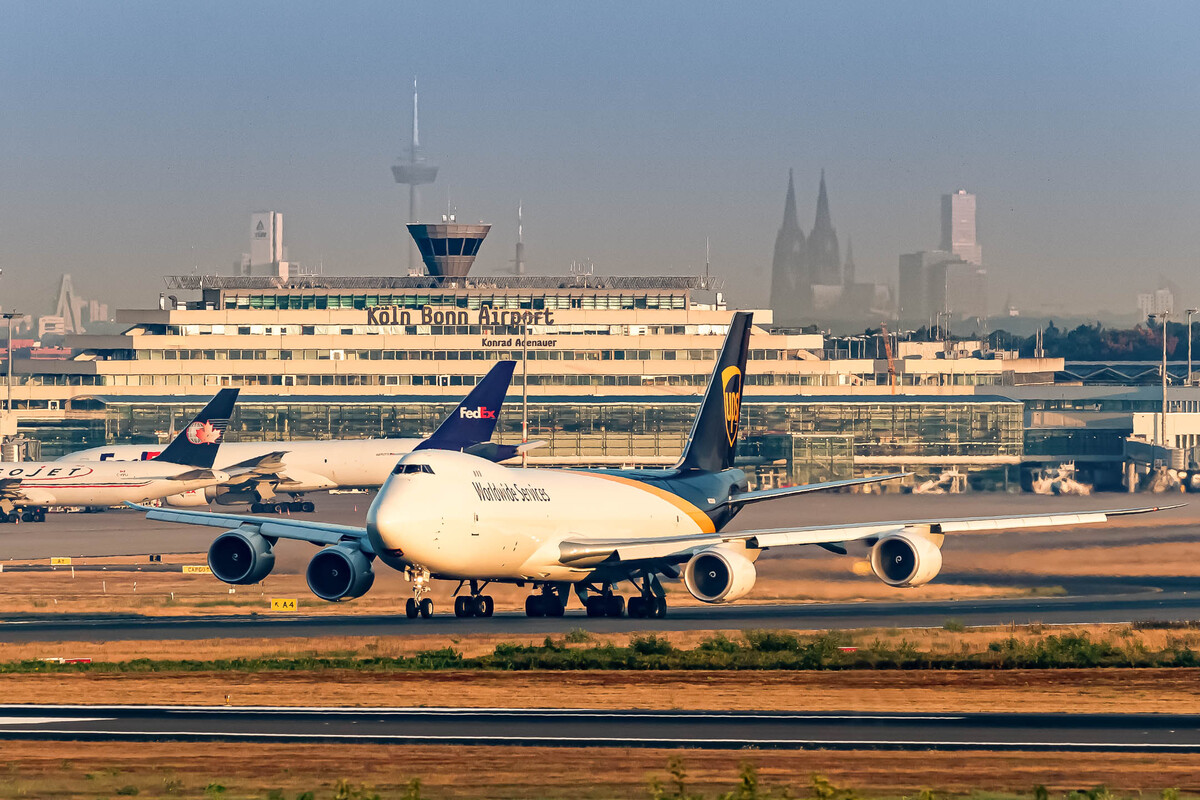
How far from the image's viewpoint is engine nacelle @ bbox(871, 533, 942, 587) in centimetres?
4959

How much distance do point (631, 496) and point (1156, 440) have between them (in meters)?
100

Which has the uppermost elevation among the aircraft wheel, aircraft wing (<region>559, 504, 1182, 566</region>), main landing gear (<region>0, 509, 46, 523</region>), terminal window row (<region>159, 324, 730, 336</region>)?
terminal window row (<region>159, 324, 730, 336</region>)

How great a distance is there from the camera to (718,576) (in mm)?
48469

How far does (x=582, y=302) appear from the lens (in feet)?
554

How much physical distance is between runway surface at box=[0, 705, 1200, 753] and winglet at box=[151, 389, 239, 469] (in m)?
79.2

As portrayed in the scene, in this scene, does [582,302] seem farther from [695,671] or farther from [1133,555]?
[695,671]

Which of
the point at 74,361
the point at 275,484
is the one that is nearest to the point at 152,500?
the point at 275,484

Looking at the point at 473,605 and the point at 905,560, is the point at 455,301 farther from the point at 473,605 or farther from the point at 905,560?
the point at 905,560

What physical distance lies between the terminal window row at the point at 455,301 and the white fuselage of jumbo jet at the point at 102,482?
58.3m

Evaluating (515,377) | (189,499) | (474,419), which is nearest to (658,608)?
(474,419)

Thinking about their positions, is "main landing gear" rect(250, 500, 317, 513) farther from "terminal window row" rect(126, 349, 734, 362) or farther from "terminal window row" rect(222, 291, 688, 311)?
"terminal window row" rect(222, 291, 688, 311)

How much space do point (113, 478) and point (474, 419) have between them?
1223 inches

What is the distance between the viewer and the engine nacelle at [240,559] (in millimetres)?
51219

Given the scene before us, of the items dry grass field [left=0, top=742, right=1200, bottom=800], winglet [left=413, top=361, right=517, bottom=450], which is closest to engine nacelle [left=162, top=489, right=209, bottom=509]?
winglet [left=413, top=361, right=517, bottom=450]
